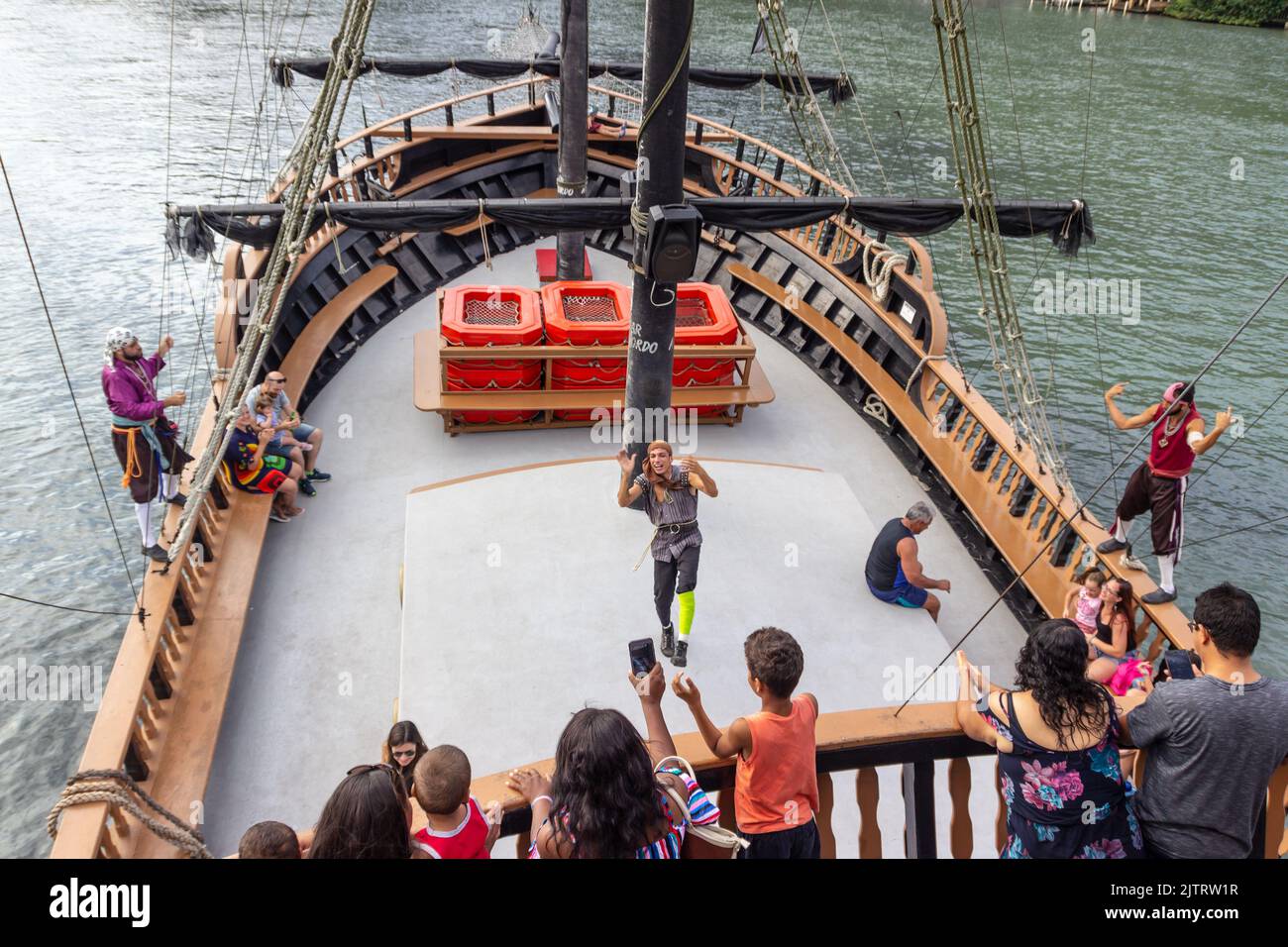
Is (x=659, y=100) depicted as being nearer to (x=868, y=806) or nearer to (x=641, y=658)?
(x=641, y=658)

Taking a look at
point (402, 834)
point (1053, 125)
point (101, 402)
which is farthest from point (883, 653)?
point (1053, 125)

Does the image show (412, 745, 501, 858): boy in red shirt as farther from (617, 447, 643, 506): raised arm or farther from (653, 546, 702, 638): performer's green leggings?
(617, 447, 643, 506): raised arm

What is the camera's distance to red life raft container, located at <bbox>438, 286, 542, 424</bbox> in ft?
27.0

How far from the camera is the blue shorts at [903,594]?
20.7 ft

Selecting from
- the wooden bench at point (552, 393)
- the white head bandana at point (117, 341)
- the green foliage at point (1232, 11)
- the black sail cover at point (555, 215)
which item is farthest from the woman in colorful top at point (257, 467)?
Answer: the green foliage at point (1232, 11)

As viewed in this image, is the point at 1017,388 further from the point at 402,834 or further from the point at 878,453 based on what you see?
the point at 402,834

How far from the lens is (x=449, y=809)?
2.69 metres

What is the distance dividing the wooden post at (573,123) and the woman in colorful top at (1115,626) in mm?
6665

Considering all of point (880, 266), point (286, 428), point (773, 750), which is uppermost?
point (880, 266)

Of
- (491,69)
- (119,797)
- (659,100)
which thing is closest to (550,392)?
(659,100)

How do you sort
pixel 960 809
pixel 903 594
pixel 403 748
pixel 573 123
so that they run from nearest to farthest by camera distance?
pixel 960 809
pixel 403 748
pixel 903 594
pixel 573 123

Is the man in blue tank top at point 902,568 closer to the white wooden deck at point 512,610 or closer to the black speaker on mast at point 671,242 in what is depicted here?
the white wooden deck at point 512,610

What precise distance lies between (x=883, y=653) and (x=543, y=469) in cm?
314

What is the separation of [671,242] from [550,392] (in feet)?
10.7
